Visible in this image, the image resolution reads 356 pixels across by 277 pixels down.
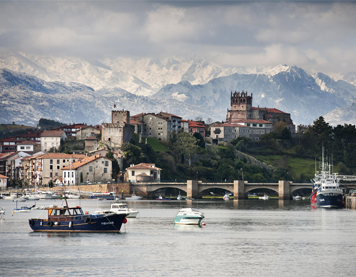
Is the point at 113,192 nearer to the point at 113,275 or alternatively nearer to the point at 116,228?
the point at 116,228

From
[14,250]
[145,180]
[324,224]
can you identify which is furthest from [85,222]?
[145,180]

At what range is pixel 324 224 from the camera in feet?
317

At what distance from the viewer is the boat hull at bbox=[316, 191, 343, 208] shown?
139750 mm

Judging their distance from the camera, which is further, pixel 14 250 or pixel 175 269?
pixel 14 250

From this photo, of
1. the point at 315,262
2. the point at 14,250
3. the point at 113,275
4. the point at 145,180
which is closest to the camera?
the point at 113,275

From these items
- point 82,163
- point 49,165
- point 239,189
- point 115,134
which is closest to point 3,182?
point 49,165

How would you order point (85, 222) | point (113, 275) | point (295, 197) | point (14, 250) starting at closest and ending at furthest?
point (113, 275) < point (14, 250) < point (85, 222) < point (295, 197)

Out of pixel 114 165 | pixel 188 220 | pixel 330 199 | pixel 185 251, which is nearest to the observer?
pixel 185 251

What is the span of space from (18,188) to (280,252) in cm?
13515

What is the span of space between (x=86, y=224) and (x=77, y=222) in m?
1.06

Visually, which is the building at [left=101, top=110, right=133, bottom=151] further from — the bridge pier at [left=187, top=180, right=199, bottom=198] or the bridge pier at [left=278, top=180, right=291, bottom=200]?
the bridge pier at [left=278, top=180, right=291, bottom=200]

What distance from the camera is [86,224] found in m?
74.9

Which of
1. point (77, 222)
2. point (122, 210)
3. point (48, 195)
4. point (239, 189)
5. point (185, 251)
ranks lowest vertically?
point (185, 251)

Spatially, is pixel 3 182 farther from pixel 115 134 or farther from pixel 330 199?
pixel 330 199
